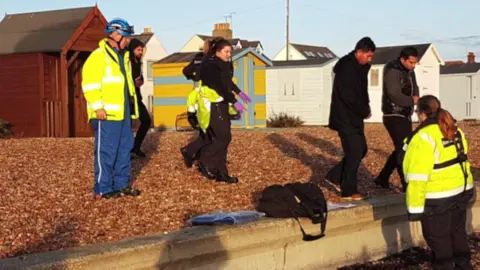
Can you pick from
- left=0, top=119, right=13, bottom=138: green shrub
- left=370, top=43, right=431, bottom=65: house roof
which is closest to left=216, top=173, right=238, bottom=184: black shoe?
left=0, top=119, right=13, bottom=138: green shrub

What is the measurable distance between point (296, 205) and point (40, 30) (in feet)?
47.7

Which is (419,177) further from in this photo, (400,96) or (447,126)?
(400,96)

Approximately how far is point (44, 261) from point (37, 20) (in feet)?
53.5

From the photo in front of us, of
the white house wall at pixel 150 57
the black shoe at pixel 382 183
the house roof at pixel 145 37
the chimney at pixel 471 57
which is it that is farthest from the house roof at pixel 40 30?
the chimney at pixel 471 57

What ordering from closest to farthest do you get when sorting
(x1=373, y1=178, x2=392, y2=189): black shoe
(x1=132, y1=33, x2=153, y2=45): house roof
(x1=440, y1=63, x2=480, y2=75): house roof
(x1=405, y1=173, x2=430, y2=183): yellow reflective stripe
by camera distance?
(x1=405, y1=173, x2=430, y2=183): yellow reflective stripe
(x1=373, y1=178, x2=392, y2=189): black shoe
(x1=132, y1=33, x2=153, y2=45): house roof
(x1=440, y1=63, x2=480, y2=75): house roof

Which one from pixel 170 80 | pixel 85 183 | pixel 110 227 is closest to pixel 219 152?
pixel 85 183

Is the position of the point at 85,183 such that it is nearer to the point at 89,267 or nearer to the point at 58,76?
the point at 89,267

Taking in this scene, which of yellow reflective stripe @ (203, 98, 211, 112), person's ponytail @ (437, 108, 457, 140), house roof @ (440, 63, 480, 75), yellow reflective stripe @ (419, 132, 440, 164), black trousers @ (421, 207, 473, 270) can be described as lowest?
black trousers @ (421, 207, 473, 270)

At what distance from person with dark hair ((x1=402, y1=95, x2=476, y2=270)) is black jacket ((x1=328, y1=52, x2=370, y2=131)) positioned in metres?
1.79

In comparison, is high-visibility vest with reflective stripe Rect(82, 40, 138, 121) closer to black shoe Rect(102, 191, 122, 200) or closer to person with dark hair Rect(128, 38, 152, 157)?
black shoe Rect(102, 191, 122, 200)

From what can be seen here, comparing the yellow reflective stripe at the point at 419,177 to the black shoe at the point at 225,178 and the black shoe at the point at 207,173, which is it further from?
the black shoe at the point at 207,173

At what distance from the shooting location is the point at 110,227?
6.37 meters

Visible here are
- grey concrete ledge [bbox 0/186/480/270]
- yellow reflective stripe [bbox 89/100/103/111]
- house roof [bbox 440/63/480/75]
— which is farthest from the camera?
house roof [bbox 440/63/480/75]

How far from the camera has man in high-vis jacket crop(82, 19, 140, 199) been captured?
7.61 meters
